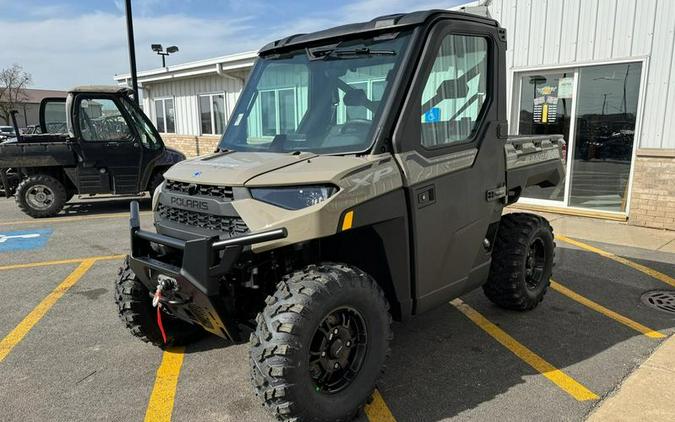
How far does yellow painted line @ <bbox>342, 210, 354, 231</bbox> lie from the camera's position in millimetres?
2766

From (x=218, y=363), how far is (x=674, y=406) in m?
3.09

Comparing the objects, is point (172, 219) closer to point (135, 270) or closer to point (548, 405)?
point (135, 270)

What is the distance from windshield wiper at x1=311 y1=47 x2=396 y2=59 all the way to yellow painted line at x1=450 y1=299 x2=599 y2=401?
2477mm

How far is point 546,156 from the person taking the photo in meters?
4.73

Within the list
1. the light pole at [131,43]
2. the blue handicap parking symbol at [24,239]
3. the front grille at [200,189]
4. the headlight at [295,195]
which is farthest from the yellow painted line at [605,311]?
the light pole at [131,43]

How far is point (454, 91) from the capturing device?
3.48m

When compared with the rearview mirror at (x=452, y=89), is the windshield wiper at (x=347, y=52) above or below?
above

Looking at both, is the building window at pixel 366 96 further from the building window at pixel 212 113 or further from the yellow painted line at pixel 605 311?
the building window at pixel 212 113

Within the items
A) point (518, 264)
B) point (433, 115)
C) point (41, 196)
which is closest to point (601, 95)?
point (518, 264)

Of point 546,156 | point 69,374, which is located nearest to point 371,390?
point 69,374

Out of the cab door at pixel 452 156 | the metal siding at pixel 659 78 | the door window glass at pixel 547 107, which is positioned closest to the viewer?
the cab door at pixel 452 156

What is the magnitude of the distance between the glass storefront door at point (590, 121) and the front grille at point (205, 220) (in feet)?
25.1

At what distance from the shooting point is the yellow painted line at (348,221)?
9.07ft

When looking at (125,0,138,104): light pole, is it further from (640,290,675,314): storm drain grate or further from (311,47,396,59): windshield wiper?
(640,290,675,314): storm drain grate
